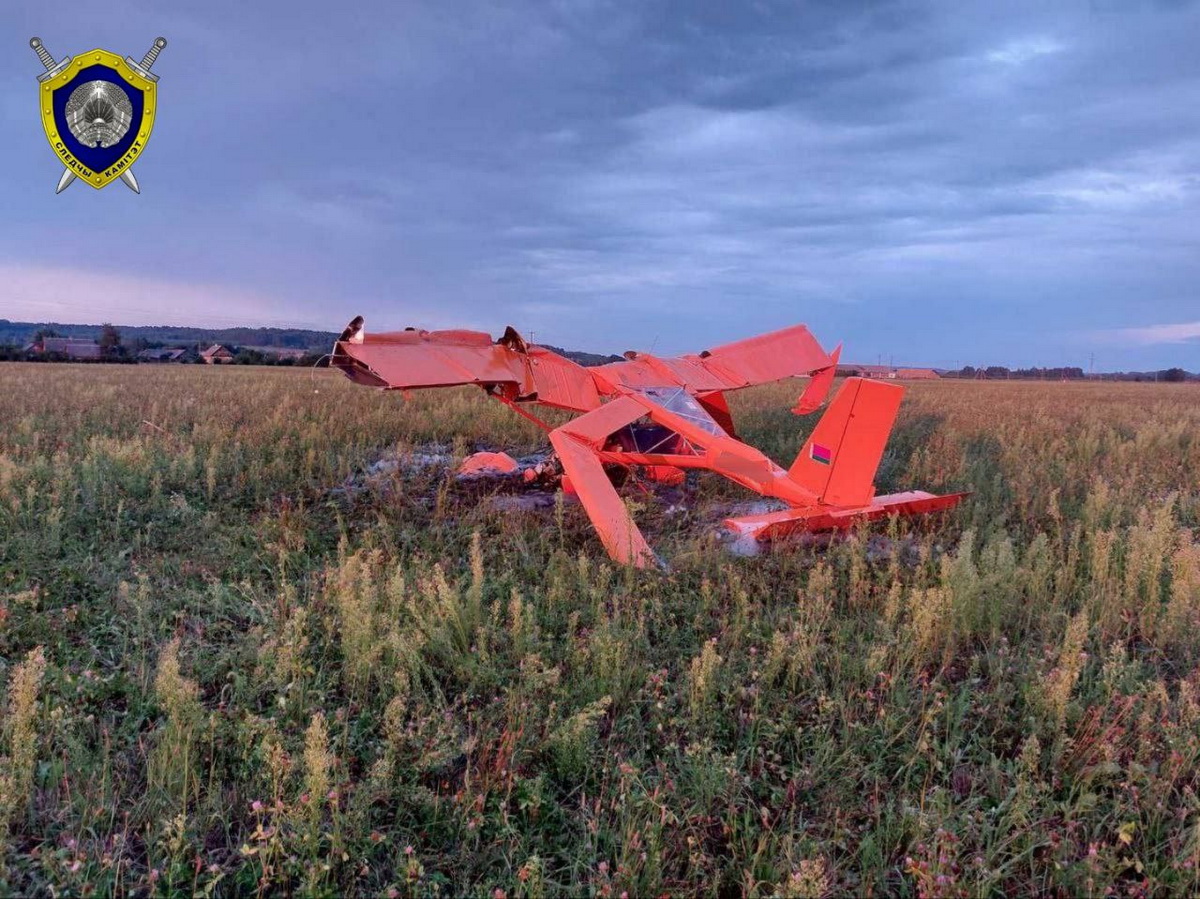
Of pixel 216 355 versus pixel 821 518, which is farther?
pixel 216 355

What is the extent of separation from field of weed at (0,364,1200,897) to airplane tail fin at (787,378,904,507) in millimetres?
642

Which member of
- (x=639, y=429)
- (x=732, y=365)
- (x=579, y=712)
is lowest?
(x=579, y=712)

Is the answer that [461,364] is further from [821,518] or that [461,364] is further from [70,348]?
[70,348]

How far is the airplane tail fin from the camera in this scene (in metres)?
5.67

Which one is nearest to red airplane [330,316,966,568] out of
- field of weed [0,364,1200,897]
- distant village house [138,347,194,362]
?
field of weed [0,364,1200,897]

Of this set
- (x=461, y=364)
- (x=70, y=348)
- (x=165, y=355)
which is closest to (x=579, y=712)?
(x=461, y=364)

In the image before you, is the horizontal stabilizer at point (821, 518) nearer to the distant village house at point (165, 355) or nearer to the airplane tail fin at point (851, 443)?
the airplane tail fin at point (851, 443)

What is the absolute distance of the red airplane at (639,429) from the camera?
18.7ft

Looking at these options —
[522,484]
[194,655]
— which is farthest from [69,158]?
[194,655]

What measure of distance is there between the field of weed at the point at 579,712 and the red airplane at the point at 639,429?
0.42 metres

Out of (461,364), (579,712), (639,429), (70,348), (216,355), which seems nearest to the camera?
(579,712)

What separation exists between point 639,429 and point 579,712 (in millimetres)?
5322

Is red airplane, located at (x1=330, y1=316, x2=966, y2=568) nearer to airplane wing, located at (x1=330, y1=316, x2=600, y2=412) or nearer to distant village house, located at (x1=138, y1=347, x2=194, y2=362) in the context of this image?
airplane wing, located at (x1=330, y1=316, x2=600, y2=412)

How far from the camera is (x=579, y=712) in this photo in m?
3.11
